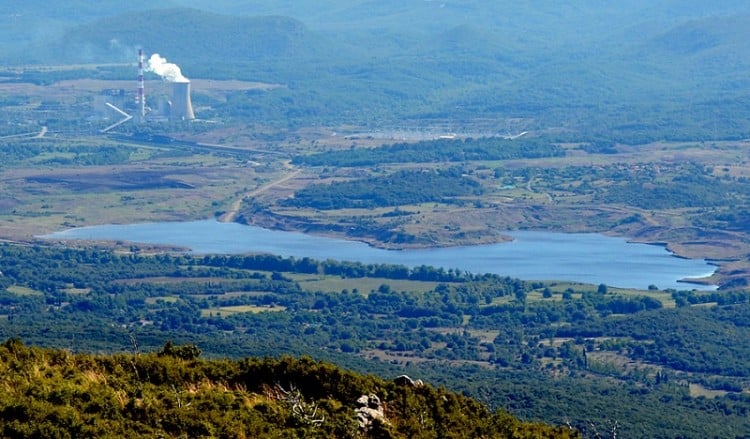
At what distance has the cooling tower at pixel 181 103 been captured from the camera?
6171 inches

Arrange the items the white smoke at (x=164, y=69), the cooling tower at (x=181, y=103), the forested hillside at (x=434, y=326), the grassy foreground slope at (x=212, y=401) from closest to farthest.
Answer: the grassy foreground slope at (x=212, y=401)
the forested hillside at (x=434, y=326)
the cooling tower at (x=181, y=103)
the white smoke at (x=164, y=69)

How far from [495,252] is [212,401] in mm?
67895

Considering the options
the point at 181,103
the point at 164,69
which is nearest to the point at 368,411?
the point at 181,103

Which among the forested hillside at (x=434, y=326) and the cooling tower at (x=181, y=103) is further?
the cooling tower at (x=181, y=103)

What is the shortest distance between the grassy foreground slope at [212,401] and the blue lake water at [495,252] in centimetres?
5351

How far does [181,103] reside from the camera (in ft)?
516

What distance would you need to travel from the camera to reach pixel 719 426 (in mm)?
48594

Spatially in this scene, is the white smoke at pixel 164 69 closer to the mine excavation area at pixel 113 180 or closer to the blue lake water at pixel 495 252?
the mine excavation area at pixel 113 180

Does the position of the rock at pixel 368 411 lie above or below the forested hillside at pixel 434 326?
above

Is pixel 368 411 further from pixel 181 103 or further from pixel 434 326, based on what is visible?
pixel 181 103

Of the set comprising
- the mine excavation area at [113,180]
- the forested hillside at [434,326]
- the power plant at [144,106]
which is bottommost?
the forested hillside at [434,326]

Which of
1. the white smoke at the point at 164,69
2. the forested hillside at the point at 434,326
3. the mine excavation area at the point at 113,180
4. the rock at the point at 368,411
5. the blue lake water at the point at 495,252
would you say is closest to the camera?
the rock at the point at 368,411

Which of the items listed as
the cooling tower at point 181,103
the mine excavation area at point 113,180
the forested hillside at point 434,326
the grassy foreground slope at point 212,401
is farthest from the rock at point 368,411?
the cooling tower at point 181,103

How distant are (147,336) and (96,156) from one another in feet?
235
